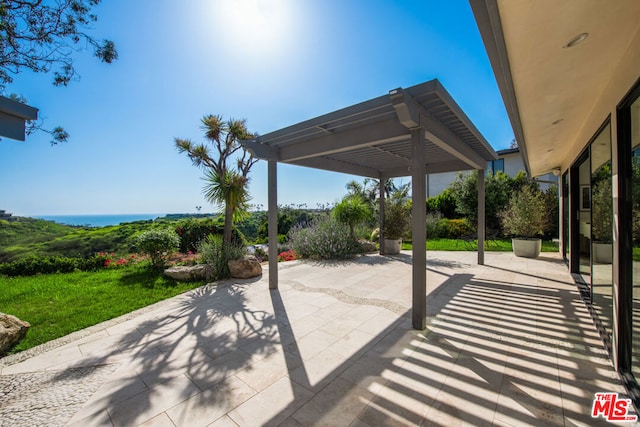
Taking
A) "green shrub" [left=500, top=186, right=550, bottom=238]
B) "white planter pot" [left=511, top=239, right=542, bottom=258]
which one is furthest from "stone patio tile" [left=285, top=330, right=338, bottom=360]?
"green shrub" [left=500, top=186, right=550, bottom=238]

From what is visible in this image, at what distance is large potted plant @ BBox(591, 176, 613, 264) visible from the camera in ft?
8.93

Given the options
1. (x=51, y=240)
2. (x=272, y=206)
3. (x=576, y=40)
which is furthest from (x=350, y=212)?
(x=51, y=240)

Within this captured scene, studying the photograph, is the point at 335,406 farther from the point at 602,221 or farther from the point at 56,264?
the point at 56,264

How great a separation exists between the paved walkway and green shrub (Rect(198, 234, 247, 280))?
1.52 m

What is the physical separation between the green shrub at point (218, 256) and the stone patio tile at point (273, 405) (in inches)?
163

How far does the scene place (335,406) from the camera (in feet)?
6.18

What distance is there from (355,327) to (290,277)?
9.06 feet

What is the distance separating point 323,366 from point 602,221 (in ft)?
11.9

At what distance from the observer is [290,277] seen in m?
5.74

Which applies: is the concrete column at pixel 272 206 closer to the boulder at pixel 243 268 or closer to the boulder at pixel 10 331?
the boulder at pixel 243 268

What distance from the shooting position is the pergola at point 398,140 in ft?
10.1

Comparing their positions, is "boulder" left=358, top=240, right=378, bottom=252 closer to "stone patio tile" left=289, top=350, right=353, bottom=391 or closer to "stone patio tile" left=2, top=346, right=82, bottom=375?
"stone patio tile" left=289, top=350, right=353, bottom=391

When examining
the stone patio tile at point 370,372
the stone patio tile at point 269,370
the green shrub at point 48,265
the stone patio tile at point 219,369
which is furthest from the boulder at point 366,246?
the green shrub at point 48,265

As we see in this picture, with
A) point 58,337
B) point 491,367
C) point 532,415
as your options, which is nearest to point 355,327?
point 491,367
